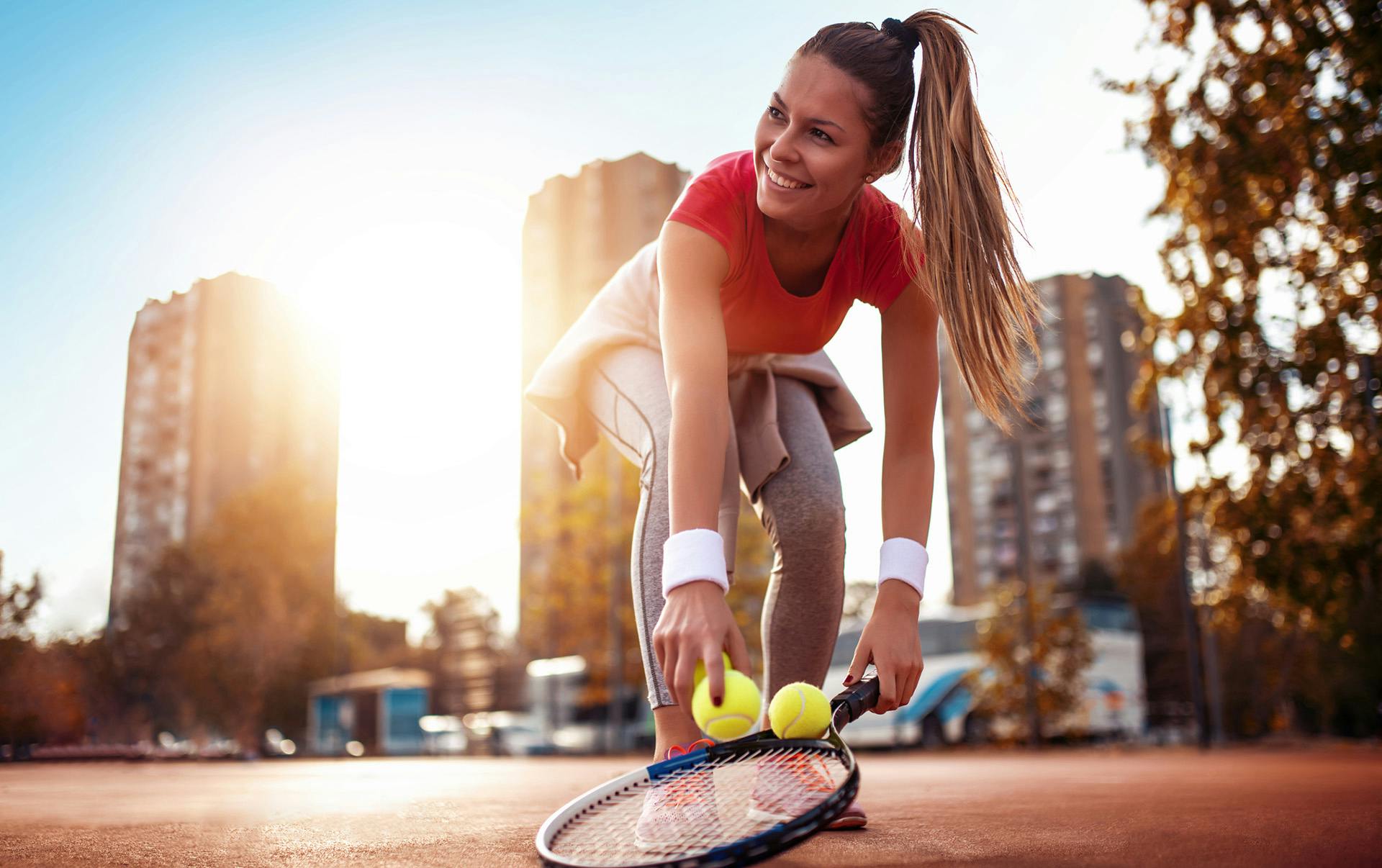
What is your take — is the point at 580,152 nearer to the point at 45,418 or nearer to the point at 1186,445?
the point at 45,418

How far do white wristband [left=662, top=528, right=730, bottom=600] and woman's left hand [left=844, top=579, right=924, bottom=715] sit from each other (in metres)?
0.33

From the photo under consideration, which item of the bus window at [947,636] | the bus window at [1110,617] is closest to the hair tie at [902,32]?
the bus window at [947,636]

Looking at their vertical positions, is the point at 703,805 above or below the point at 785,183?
below

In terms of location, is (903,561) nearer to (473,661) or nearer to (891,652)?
(891,652)

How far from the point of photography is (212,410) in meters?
20.0

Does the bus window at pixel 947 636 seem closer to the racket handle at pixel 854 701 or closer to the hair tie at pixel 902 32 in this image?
the hair tie at pixel 902 32

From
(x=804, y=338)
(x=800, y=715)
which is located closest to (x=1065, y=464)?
(x=804, y=338)

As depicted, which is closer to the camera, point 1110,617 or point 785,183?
point 785,183

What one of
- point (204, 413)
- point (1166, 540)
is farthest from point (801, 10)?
point (204, 413)

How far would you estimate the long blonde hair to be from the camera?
2.19 m

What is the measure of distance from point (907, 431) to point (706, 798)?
0.99 metres

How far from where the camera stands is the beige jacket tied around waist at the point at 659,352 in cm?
269

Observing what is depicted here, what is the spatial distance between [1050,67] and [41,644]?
7.07 meters

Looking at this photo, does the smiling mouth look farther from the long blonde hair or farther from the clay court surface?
the clay court surface
